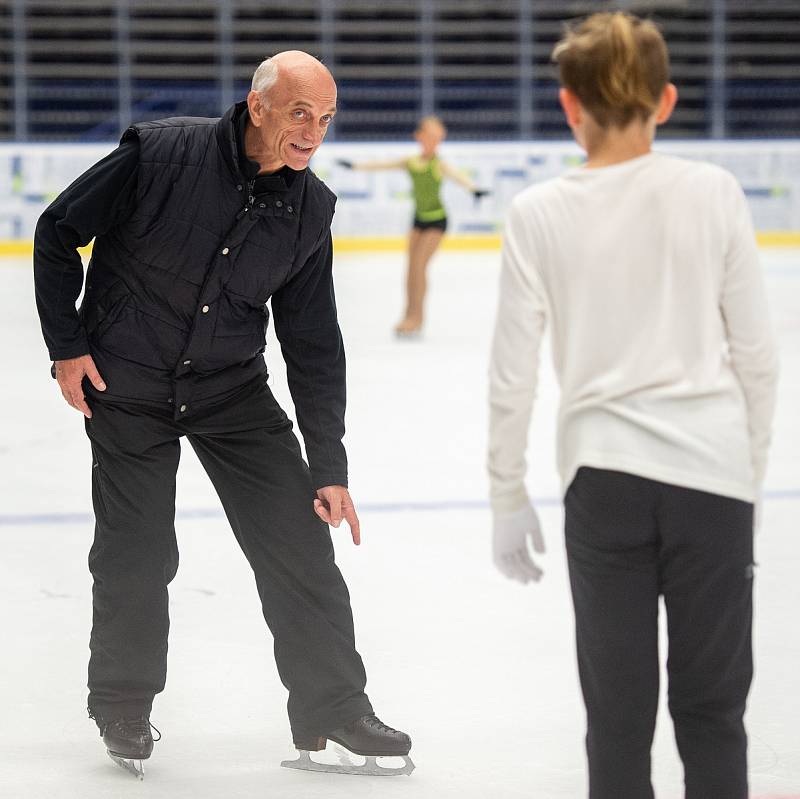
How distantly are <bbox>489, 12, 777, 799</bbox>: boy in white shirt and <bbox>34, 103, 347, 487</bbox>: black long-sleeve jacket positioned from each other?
77 cm

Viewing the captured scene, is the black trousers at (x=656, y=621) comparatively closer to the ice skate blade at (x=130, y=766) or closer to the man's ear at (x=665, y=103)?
the man's ear at (x=665, y=103)

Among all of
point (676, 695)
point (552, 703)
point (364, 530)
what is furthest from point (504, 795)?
point (364, 530)

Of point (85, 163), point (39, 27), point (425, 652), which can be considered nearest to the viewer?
point (425, 652)

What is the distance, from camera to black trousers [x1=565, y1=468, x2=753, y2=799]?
68.9 inches

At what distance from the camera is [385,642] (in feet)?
11.1

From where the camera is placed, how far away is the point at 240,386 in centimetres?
257

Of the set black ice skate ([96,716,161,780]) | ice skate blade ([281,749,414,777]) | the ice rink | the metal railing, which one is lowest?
the ice rink

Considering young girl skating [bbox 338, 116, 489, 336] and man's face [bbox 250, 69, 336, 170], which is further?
young girl skating [bbox 338, 116, 489, 336]

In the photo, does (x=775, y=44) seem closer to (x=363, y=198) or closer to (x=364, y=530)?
(x=363, y=198)

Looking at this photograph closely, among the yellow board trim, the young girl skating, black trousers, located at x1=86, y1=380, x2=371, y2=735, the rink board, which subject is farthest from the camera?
the yellow board trim

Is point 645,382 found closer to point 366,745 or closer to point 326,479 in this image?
point 326,479

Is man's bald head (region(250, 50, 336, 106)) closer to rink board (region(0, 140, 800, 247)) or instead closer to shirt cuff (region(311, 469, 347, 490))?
shirt cuff (region(311, 469, 347, 490))

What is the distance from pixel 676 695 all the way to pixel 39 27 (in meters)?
16.7

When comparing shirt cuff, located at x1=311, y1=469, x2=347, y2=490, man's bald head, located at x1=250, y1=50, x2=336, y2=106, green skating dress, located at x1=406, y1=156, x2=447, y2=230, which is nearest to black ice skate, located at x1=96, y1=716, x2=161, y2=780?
shirt cuff, located at x1=311, y1=469, x2=347, y2=490
